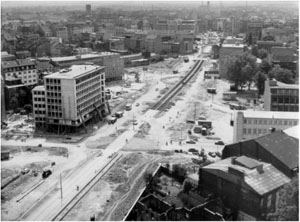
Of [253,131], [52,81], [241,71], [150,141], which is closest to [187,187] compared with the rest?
[253,131]

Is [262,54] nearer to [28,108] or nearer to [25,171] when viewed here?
[28,108]

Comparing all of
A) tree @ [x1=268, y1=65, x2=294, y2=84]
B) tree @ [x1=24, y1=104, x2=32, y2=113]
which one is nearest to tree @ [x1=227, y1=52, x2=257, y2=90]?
tree @ [x1=268, y1=65, x2=294, y2=84]

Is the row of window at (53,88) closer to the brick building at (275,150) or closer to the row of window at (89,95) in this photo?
the row of window at (89,95)

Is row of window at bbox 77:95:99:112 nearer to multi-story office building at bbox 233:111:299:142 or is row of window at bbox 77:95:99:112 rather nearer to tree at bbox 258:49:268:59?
multi-story office building at bbox 233:111:299:142

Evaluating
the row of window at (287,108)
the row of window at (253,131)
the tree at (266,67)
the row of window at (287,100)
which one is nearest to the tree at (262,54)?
the tree at (266,67)

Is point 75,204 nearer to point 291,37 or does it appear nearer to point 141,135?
point 141,135

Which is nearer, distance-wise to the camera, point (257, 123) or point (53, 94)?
point (257, 123)

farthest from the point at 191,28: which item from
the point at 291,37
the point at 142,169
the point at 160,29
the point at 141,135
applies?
the point at 142,169
